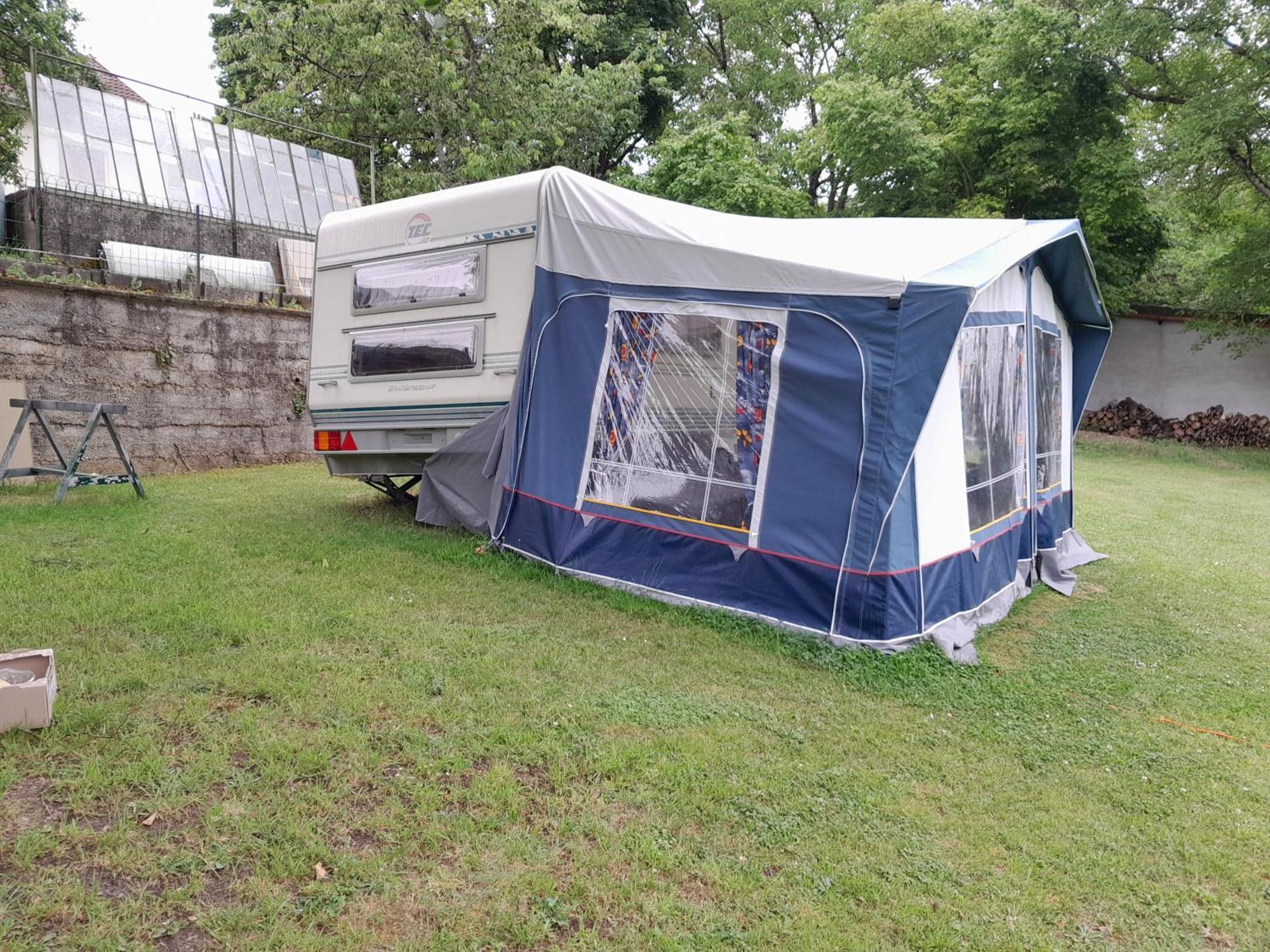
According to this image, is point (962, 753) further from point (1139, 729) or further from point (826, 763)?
point (1139, 729)

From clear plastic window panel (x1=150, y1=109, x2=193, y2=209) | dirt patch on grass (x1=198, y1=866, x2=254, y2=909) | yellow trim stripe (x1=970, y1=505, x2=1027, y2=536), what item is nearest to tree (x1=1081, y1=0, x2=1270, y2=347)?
yellow trim stripe (x1=970, y1=505, x2=1027, y2=536)

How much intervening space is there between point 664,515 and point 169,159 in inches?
351

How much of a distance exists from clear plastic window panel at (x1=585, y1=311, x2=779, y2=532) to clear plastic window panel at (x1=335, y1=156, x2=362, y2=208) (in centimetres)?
872

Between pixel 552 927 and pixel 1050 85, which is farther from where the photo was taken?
pixel 1050 85

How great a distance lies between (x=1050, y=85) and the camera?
54.3 ft

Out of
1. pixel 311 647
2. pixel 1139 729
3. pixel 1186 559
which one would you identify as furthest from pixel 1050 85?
pixel 311 647

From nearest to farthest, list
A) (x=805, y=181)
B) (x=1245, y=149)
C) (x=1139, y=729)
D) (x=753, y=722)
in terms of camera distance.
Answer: (x=753, y=722)
(x=1139, y=729)
(x=1245, y=149)
(x=805, y=181)

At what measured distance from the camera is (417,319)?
6.32m

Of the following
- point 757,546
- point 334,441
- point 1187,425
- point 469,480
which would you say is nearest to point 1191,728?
point 757,546

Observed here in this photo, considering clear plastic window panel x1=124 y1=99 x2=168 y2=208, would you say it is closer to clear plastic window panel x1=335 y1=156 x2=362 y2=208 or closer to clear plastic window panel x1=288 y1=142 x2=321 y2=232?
clear plastic window panel x1=288 y1=142 x2=321 y2=232

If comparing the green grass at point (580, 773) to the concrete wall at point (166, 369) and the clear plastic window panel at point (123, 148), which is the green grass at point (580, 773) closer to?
the concrete wall at point (166, 369)

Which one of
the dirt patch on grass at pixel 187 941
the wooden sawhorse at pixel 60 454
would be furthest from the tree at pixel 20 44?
the dirt patch on grass at pixel 187 941

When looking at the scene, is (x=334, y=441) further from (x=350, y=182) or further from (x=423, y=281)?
(x=350, y=182)

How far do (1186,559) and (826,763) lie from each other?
5598 mm
